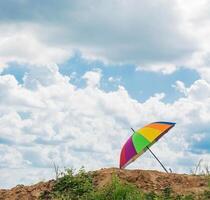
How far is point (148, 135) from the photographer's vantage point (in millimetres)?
15602

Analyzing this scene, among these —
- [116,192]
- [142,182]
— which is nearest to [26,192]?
[142,182]

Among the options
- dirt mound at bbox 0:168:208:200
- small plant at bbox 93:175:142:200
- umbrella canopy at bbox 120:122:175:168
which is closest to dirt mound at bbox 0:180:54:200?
dirt mound at bbox 0:168:208:200

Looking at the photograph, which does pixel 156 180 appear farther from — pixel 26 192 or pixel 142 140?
pixel 26 192

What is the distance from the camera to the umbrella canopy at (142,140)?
15.5 meters

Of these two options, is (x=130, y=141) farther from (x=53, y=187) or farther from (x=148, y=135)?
(x=53, y=187)

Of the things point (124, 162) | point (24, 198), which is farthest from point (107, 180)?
point (24, 198)

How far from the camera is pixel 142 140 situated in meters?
15.6

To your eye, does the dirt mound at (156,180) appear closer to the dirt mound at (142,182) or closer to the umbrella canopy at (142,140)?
the dirt mound at (142,182)

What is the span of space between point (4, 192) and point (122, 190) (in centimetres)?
Answer: 445

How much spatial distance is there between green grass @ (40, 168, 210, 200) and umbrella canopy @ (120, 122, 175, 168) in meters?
1.11

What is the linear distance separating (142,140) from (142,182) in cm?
120

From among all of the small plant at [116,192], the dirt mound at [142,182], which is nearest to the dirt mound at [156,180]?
the dirt mound at [142,182]

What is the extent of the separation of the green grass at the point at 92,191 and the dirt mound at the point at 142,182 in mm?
240

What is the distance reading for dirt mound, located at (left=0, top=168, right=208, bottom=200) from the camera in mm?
14700
